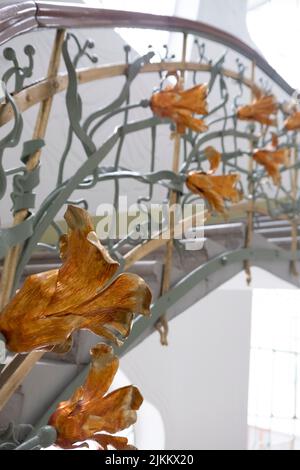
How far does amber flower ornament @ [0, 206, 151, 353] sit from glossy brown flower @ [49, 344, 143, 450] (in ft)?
0.64

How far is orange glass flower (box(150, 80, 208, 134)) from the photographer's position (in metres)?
1.58

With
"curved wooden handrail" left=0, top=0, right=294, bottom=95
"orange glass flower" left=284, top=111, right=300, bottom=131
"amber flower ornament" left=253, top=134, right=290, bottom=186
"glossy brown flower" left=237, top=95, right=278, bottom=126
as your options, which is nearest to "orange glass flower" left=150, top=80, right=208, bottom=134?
"curved wooden handrail" left=0, top=0, right=294, bottom=95

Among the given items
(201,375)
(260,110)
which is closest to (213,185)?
(260,110)

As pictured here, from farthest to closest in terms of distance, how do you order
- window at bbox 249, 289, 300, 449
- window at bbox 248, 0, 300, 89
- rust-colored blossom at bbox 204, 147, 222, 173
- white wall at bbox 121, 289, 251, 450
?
window at bbox 249, 289, 300, 449 → window at bbox 248, 0, 300, 89 → white wall at bbox 121, 289, 251, 450 → rust-colored blossom at bbox 204, 147, 222, 173

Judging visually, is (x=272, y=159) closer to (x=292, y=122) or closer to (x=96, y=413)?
(x=292, y=122)

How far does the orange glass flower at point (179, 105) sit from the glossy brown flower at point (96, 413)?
1003mm

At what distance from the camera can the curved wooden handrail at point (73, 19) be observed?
3.19 feet

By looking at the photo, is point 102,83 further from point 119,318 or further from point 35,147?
point 119,318

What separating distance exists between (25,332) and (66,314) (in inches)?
2.1

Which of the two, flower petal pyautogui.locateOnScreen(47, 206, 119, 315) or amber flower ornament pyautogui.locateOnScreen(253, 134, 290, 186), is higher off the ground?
amber flower ornament pyautogui.locateOnScreen(253, 134, 290, 186)

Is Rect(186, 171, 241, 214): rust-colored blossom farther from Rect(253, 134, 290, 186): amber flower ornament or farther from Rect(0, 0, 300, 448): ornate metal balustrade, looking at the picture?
Rect(253, 134, 290, 186): amber flower ornament

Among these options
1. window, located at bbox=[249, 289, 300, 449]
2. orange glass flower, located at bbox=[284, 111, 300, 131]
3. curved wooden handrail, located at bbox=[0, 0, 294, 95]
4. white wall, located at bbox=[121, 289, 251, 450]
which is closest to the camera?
curved wooden handrail, located at bbox=[0, 0, 294, 95]

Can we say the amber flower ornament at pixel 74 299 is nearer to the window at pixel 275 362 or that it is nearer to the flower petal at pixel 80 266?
the flower petal at pixel 80 266

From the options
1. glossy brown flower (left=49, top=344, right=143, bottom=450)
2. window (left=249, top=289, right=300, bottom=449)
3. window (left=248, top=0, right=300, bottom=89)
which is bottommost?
window (left=249, top=289, right=300, bottom=449)
